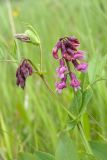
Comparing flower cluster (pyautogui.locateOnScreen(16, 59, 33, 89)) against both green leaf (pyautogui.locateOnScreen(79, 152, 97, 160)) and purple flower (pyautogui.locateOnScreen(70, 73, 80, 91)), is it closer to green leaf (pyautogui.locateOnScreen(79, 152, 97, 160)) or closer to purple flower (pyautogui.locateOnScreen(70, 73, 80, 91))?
purple flower (pyautogui.locateOnScreen(70, 73, 80, 91))

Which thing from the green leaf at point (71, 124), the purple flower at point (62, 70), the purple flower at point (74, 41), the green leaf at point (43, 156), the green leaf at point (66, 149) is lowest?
the green leaf at point (43, 156)

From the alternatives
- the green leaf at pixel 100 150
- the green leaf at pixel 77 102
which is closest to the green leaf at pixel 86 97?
the green leaf at pixel 77 102

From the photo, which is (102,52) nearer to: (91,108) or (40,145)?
(91,108)

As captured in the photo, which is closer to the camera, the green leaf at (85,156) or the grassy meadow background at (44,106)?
the green leaf at (85,156)

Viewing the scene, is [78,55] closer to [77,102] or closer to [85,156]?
[77,102]

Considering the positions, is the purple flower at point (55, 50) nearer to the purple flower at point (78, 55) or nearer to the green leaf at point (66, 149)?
the purple flower at point (78, 55)
